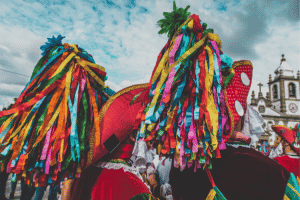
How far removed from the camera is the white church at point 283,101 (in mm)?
34969

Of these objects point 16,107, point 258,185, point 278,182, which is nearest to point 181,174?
point 258,185

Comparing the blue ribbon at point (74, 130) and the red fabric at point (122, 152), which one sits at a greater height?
the blue ribbon at point (74, 130)

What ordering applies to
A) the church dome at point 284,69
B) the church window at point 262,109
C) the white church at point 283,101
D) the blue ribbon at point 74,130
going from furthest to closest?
the church dome at point 284,69, the church window at point 262,109, the white church at point 283,101, the blue ribbon at point 74,130

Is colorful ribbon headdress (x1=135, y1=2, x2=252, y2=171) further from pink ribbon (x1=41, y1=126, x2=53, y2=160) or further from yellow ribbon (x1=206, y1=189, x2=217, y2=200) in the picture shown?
pink ribbon (x1=41, y1=126, x2=53, y2=160)

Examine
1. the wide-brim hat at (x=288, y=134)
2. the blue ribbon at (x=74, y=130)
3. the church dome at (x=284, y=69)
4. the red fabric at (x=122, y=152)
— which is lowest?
the red fabric at (x=122, y=152)

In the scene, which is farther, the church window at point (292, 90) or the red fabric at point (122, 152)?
the church window at point (292, 90)

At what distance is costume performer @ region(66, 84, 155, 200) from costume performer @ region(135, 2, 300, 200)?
8.4 inches

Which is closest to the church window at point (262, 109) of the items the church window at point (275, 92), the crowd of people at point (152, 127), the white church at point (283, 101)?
the white church at point (283, 101)

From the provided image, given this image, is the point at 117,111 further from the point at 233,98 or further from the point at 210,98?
the point at 233,98

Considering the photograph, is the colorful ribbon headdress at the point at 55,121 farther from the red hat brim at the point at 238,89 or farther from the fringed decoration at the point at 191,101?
the red hat brim at the point at 238,89

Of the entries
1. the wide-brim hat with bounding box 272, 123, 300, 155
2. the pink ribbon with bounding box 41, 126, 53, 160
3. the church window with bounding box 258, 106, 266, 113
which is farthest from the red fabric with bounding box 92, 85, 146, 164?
the church window with bounding box 258, 106, 266, 113

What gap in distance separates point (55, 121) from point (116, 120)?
0.52m

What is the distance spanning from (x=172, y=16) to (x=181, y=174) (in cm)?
138

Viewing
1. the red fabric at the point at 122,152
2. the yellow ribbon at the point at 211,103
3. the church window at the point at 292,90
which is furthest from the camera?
the church window at the point at 292,90
